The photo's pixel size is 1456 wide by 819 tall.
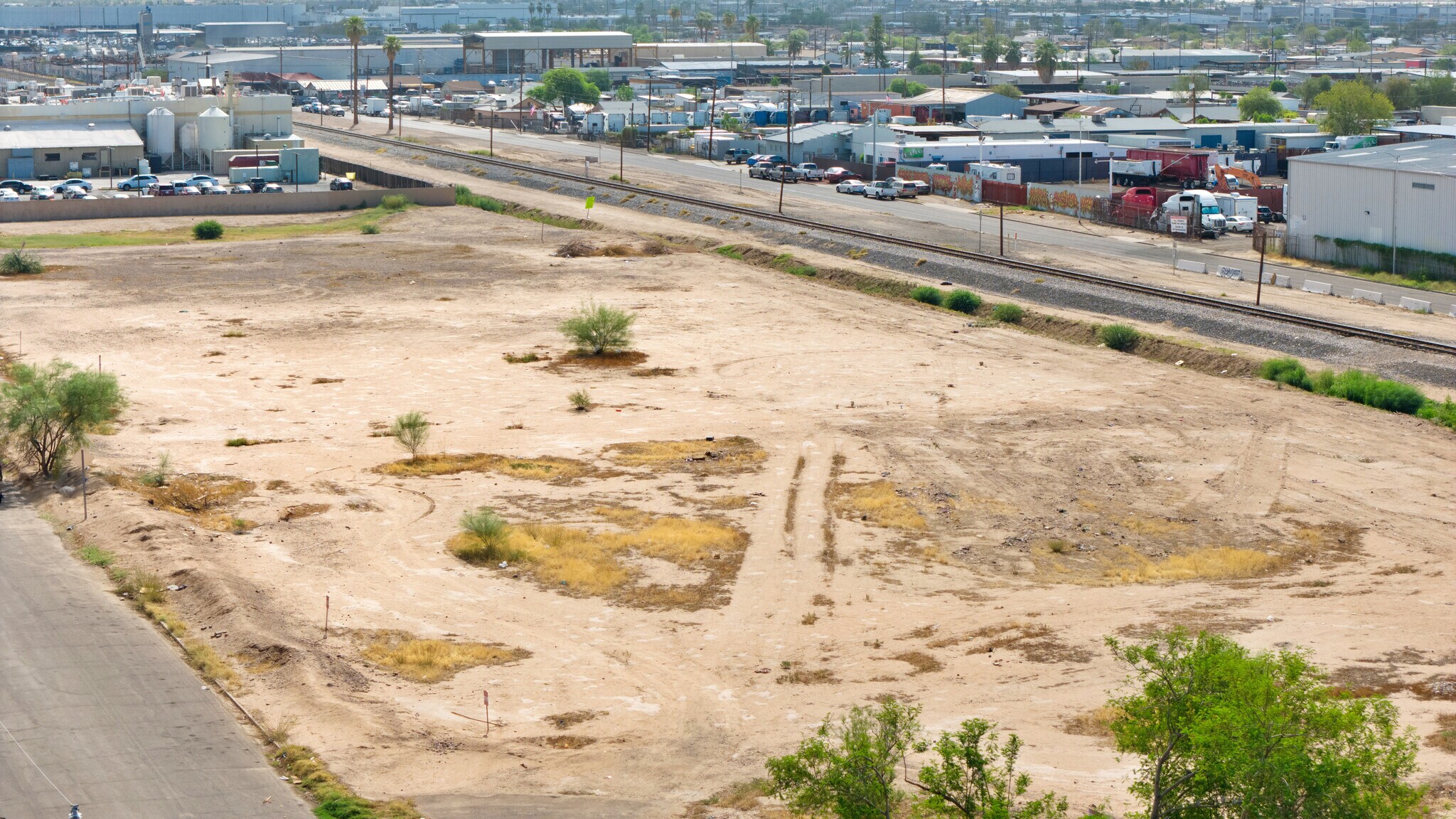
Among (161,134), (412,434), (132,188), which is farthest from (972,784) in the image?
(161,134)

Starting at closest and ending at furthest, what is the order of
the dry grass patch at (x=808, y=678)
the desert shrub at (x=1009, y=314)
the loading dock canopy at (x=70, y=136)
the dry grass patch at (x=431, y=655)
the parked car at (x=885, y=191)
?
the dry grass patch at (x=808, y=678) < the dry grass patch at (x=431, y=655) < the desert shrub at (x=1009, y=314) < the parked car at (x=885, y=191) < the loading dock canopy at (x=70, y=136)

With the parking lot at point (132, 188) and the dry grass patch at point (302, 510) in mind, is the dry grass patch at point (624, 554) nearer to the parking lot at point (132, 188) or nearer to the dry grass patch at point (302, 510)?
the dry grass patch at point (302, 510)

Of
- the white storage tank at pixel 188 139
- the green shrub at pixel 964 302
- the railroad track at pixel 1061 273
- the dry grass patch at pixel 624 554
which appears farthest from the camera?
the white storage tank at pixel 188 139

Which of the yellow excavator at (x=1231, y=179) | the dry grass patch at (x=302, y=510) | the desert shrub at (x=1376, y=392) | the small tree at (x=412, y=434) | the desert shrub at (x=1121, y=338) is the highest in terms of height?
the yellow excavator at (x=1231, y=179)

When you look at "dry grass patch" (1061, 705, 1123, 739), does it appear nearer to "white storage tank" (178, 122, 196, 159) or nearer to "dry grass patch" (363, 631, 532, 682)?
"dry grass patch" (363, 631, 532, 682)

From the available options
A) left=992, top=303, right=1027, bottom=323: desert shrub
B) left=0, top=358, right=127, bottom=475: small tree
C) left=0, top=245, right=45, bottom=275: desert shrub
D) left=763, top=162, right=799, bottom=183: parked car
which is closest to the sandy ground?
left=0, top=358, right=127, bottom=475: small tree

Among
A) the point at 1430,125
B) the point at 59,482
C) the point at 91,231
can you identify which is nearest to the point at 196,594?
the point at 59,482

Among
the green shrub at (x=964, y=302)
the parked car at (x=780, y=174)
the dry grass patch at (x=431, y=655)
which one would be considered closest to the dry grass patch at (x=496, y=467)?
the dry grass patch at (x=431, y=655)
